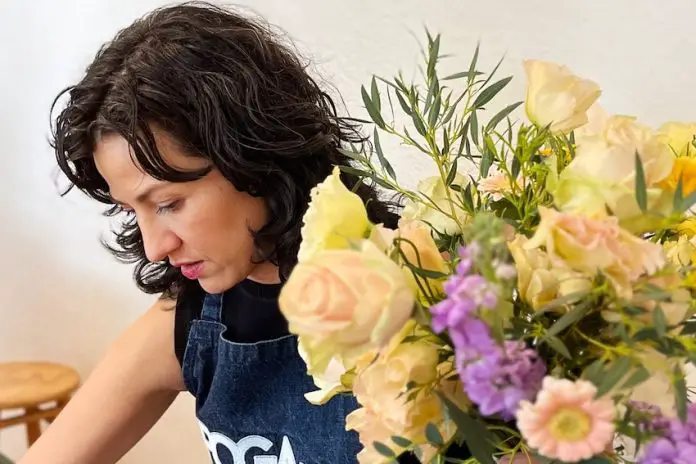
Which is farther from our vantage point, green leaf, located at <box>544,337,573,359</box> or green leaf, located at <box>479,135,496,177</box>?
green leaf, located at <box>479,135,496,177</box>

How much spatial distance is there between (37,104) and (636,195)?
161cm

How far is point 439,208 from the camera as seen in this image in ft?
1.56

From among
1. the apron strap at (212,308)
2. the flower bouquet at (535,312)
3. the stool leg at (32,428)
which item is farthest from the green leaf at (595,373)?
the stool leg at (32,428)

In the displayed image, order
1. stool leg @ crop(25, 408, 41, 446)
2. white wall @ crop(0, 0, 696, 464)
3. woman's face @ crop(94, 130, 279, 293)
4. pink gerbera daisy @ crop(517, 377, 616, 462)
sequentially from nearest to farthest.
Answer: pink gerbera daisy @ crop(517, 377, 616, 462) → woman's face @ crop(94, 130, 279, 293) → white wall @ crop(0, 0, 696, 464) → stool leg @ crop(25, 408, 41, 446)

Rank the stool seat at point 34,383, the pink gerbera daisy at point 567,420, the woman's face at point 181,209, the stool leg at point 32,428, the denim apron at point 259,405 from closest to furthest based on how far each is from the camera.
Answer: the pink gerbera daisy at point 567,420 → the woman's face at point 181,209 → the denim apron at point 259,405 → the stool seat at point 34,383 → the stool leg at point 32,428

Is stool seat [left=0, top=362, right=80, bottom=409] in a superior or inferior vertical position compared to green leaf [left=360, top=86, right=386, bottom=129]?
inferior

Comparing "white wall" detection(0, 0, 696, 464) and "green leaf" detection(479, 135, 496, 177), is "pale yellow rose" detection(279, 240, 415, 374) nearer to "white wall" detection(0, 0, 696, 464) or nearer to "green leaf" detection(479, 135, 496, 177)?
"green leaf" detection(479, 135, 496, 177)

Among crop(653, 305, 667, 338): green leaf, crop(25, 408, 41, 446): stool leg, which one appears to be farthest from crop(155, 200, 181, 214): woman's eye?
crop(25, 408, 41, 446): stool leg

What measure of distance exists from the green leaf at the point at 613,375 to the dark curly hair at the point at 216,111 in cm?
42

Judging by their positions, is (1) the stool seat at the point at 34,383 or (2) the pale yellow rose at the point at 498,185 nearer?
(2) the pale yellow rose at the point at 498,185

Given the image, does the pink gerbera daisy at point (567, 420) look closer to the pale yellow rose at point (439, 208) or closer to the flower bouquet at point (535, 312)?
the flower bouquet at point (535, 312)

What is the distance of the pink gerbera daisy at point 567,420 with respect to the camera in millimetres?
298

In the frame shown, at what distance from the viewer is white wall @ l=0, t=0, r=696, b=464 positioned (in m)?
1.08

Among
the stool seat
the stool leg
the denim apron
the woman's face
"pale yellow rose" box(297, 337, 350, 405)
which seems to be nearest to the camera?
"pale yellow rose" box(297, 337, 350, 405)
